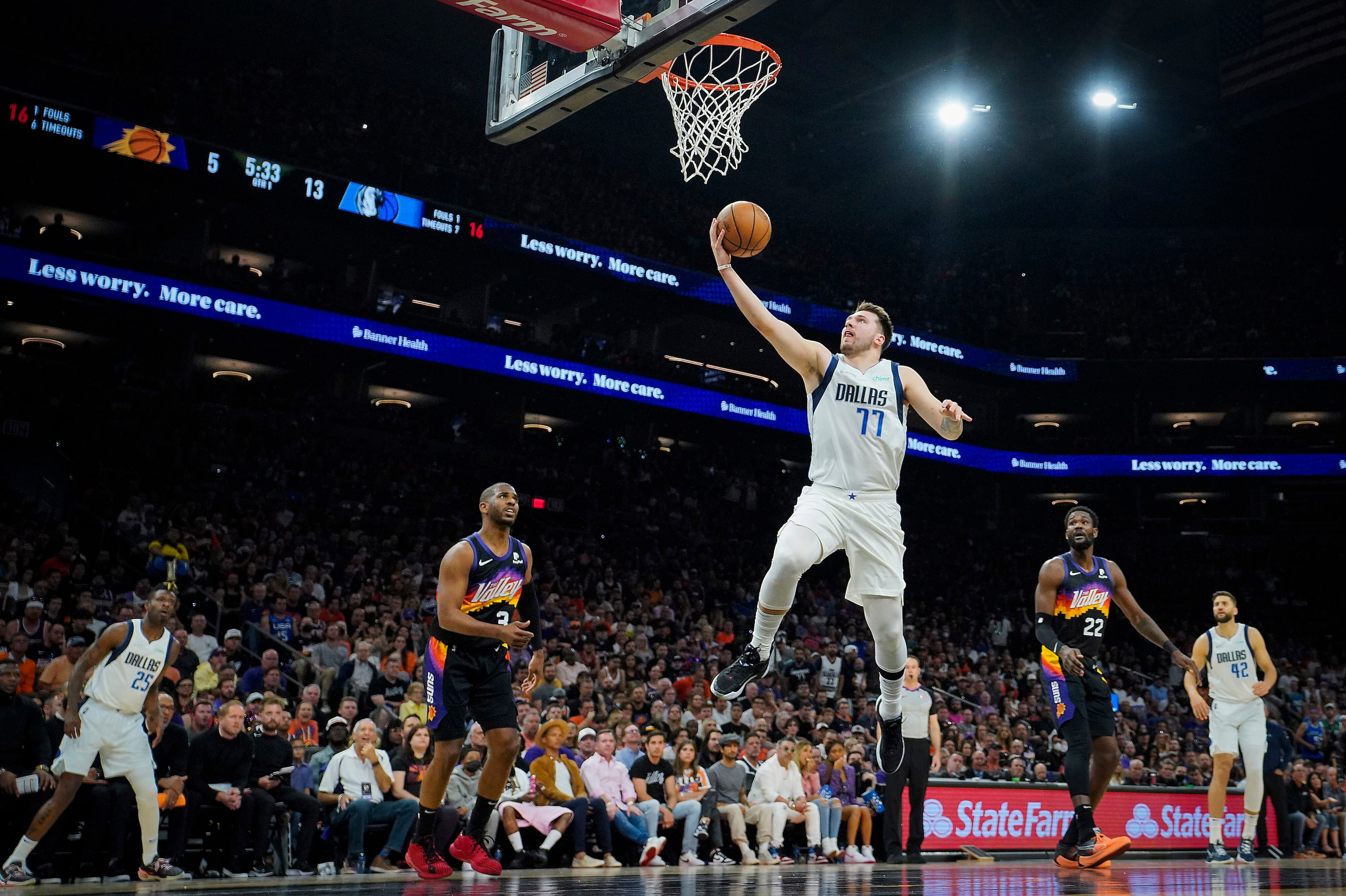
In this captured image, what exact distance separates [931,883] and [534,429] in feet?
82.1

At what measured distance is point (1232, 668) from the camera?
10.1 metres

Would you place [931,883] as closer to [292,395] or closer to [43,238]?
[43,238]

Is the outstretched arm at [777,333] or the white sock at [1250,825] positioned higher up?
the outstretched arm at [777,333]

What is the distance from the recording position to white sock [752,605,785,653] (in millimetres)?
5662

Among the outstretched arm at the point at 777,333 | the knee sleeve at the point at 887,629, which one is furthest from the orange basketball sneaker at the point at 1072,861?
the outstretched arm at the point at 777,333

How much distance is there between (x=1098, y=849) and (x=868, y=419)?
353cm

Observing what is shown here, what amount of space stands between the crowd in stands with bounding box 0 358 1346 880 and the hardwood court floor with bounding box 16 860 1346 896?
1267 millimetres

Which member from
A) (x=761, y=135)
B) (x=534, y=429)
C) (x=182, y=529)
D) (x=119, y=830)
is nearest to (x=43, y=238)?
(x=182, y=529)

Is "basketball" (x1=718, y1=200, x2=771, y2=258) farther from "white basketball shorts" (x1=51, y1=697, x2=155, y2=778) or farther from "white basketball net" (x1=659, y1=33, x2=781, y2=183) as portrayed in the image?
"white basketball shorts" (x1=51, y1=697, x2=155, y2=778)

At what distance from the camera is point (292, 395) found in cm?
2491

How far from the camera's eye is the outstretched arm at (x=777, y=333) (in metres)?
5.52

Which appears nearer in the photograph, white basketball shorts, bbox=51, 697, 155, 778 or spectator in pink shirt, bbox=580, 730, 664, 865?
white basketball shorts, bbox=51, 697, 155, 778

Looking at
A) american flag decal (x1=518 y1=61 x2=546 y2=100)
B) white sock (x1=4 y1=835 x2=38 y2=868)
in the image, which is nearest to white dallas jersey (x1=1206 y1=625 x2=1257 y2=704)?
american flag decal (x1=518 y1=61 x2=546 y2=100)

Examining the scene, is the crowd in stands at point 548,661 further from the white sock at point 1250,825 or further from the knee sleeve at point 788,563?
the white sock at point 1250,825
